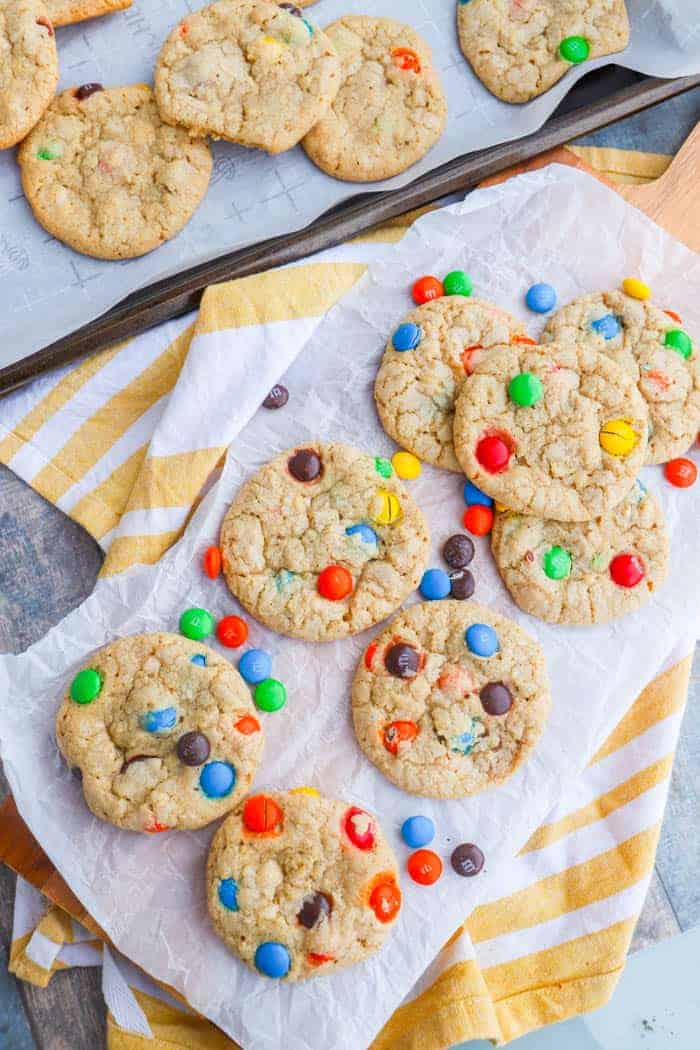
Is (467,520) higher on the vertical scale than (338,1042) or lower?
higher

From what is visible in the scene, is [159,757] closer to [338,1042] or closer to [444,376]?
[338,1042]

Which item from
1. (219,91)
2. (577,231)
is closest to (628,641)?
(577,231)

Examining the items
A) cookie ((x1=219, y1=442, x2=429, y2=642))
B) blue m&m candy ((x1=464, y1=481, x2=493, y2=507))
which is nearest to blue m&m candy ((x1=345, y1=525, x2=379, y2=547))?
cookie ((x1=219, y1=442, x2=429, y2=642))

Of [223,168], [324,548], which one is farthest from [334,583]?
[223,168]

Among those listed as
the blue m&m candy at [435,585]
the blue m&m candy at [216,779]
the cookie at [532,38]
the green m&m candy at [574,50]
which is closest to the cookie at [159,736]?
the blue m&m candy at [216,779]

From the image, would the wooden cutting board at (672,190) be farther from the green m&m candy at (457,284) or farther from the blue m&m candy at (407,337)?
the blue m&m candy at (407,337)

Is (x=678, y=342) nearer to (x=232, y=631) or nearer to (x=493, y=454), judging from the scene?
(x=493, y=454)
